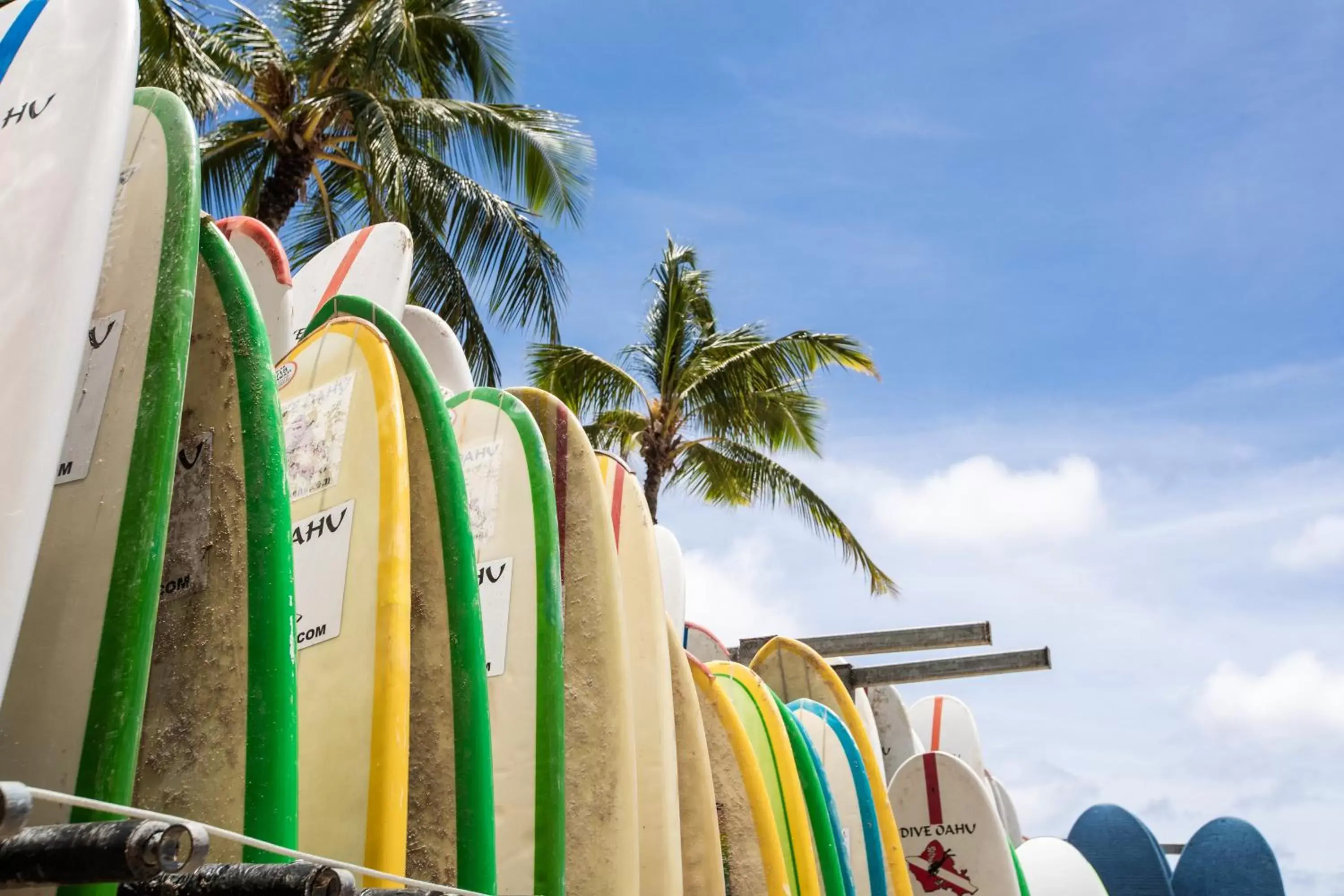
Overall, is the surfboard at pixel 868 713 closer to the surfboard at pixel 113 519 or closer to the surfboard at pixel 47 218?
the surfboard at pixel 113 519

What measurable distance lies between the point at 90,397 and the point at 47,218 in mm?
201

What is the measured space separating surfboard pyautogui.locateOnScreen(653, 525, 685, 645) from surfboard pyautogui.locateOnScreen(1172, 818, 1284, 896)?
169 inches

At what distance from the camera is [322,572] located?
1.76 m

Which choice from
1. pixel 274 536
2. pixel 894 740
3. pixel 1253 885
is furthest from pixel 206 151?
pixel 274 536

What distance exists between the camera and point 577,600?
2170mm

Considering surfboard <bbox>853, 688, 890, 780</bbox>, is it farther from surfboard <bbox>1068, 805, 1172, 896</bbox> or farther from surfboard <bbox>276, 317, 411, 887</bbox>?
surfboard <bbox>276, 317, 411, 887</bbox>

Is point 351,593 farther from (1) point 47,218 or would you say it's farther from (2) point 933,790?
(2) point 933,790

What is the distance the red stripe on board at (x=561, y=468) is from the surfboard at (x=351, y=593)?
0.40 meters

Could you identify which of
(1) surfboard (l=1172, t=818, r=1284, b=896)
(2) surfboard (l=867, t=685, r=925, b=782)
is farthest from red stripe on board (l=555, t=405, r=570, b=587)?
(1) surfboard (l=1172, t=818, r=1284, b=896)

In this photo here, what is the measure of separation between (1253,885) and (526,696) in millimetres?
6282

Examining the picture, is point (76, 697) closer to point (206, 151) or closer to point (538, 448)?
point (538, 448)

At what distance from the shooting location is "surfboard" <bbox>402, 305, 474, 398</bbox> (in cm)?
294

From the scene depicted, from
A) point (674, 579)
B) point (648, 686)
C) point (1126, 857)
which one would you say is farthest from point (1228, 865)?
point (648, 686)

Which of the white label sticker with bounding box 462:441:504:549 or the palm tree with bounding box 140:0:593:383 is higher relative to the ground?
the palm tree with bounding box 140:0:593:383
